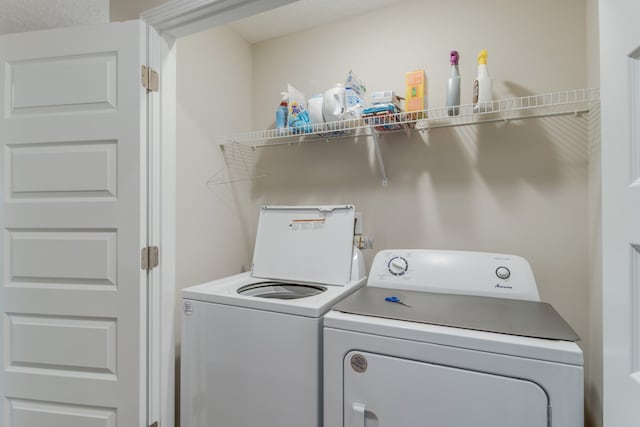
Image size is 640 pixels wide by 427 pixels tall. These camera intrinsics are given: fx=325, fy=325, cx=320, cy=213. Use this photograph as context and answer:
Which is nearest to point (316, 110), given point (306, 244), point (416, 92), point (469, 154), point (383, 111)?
point (383, 111)

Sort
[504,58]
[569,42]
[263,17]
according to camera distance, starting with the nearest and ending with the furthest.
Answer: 1. [569,42]
2. [504,58]
3. [263,17]

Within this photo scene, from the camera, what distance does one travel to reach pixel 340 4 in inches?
81.0

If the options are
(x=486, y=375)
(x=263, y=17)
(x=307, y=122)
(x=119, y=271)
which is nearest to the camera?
(x=486, y=375)

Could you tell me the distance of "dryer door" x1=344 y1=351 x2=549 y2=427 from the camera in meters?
0.95

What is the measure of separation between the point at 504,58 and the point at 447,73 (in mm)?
289

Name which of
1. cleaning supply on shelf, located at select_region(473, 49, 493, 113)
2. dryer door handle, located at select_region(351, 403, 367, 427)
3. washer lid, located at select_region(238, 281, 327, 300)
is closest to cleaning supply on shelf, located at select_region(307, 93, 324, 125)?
cleaning supply on shelf, located at select_region(473, 49, 493, 113)

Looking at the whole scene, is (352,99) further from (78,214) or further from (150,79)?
(78,214)

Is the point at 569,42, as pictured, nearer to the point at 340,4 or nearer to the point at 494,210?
the point at 494,210

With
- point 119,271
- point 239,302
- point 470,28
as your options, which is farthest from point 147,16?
point 470,28

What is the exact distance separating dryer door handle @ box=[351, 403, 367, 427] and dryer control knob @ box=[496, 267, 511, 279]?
0.87 metres

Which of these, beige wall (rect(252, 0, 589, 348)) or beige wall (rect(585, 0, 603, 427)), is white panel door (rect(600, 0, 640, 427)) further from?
beige wall (rect(252, 0, 589, 348))

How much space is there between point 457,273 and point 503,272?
20 centimetres

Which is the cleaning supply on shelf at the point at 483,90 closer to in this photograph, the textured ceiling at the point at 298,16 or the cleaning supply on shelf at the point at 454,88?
the cleaning supply on shelf at the point at 454,88

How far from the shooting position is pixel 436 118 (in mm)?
1733
